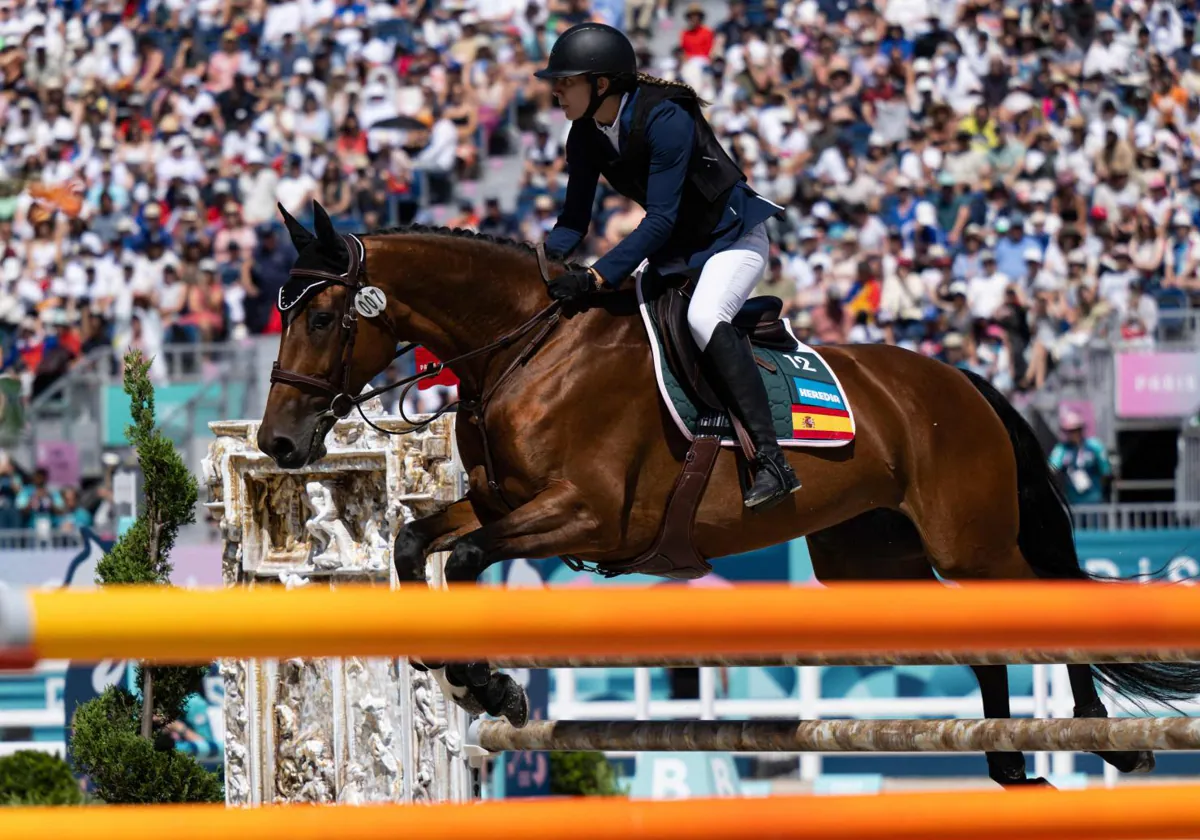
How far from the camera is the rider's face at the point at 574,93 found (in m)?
5.25

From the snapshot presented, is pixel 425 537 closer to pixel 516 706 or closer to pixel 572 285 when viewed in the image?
pixel 516 706

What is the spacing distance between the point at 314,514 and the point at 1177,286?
8.27 meters

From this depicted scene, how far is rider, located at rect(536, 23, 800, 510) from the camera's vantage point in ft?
17.1

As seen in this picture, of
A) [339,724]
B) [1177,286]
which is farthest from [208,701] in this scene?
[1177,286]

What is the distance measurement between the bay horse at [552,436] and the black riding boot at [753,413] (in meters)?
0.12

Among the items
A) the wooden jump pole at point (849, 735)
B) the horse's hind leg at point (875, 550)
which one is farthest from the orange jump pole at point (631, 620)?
the horse's hind leg at point (875, 550)

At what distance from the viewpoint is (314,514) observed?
19.7 feet

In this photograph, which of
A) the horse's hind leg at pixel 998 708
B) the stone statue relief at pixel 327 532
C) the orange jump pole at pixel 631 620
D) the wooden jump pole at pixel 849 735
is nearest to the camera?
the orange jump pole at pixel 631 620

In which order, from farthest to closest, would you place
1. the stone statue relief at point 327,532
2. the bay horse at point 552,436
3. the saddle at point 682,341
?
the stone statue relief at point 327,532, the saddle at point 682,341, the bay horse at point 552,436

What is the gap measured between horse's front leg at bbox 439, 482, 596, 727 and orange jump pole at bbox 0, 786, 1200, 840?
2.75 metres

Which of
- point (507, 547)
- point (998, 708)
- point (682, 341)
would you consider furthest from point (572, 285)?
point (998, 708)

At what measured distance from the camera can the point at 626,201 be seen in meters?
14.4

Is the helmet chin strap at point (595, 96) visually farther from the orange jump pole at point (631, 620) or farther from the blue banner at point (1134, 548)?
the blue banner at point (1134, 548)

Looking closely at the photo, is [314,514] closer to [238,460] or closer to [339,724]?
[238,460]
